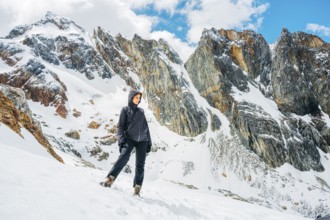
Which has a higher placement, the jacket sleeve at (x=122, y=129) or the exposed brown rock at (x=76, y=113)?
the exposed brown rock at (x=76, y=113)

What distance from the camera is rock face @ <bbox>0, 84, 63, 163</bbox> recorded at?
57.3ft

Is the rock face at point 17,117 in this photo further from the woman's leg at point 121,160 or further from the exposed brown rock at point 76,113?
the exposed brown rock at point 76,113

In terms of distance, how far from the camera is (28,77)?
125375mm

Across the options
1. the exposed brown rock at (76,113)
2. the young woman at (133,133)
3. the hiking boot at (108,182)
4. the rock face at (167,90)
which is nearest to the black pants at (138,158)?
the young woman at (133,133)

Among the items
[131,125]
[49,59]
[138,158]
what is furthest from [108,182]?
[49,59]

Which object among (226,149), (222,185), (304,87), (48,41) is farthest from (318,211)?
(48,41)

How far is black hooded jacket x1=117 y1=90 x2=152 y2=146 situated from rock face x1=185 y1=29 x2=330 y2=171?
87.3 meters

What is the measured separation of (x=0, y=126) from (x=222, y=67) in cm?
9786

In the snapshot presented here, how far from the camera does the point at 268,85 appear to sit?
11269cm

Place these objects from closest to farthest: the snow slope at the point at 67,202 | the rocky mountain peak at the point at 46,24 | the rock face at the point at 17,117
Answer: the snow slope at the point at 67,202, the rock face at the point at 17,117, the rocky mountain peak at the point at 46,24

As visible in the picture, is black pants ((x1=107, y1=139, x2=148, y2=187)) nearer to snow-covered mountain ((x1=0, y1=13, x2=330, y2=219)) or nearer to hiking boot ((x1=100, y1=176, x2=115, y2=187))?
hiking boot ((x1=100, y1=176, x2=115, y2=187))

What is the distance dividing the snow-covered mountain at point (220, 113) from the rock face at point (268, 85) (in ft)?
1.08

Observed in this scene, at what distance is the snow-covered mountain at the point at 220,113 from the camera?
3305 inches

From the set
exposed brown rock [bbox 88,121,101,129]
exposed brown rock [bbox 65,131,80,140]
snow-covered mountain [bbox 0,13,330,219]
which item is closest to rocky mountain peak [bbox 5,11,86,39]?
snow-covered mountain [bbox 0,13,330,219]
